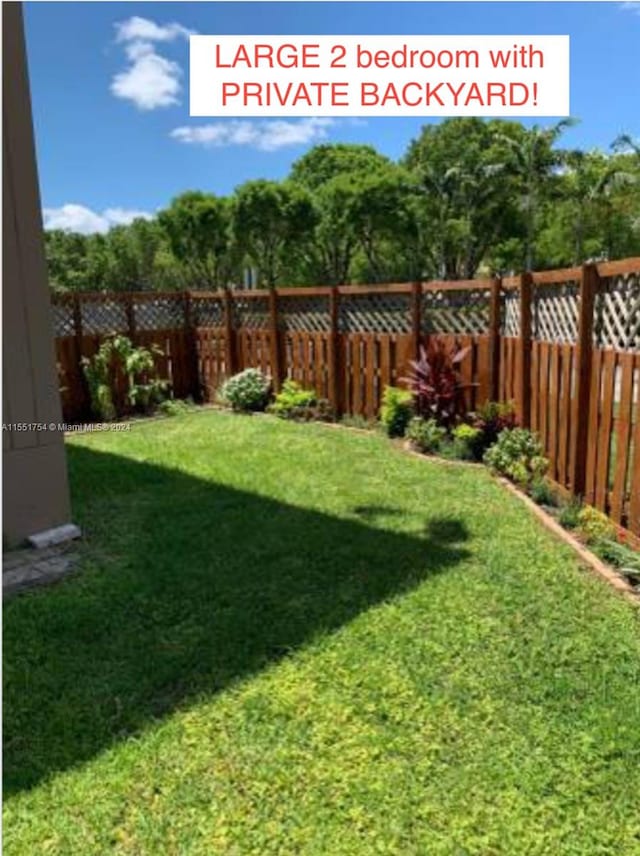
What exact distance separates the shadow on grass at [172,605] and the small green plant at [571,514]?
27.1 inches

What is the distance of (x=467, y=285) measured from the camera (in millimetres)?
6363

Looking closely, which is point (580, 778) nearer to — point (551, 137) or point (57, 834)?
point (57, 834)

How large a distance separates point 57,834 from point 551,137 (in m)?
27.7

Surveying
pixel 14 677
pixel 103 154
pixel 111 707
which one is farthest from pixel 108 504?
pixel 103 154

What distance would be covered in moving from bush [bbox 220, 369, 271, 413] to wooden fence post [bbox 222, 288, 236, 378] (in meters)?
0.50

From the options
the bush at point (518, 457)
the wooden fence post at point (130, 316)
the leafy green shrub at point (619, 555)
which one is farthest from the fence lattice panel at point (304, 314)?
the leafy green shrub at point (619, 555)

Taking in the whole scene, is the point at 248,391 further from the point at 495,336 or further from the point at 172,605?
the point at 172,605

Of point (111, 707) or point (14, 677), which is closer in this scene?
point (111, 707)

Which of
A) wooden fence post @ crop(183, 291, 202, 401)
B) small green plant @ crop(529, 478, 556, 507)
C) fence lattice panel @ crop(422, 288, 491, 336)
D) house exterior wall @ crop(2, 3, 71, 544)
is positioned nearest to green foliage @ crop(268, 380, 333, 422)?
fence lattice panel @ crop(422, 288, 491, 336)

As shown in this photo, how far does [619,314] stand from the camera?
390cm

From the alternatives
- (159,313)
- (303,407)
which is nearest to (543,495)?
(303,407)

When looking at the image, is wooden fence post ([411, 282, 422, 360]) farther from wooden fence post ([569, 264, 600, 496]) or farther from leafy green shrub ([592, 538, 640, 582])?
leafy green shrub ([592, 538, 640, 582])

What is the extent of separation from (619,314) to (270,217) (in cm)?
2159

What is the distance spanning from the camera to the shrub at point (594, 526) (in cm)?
390
